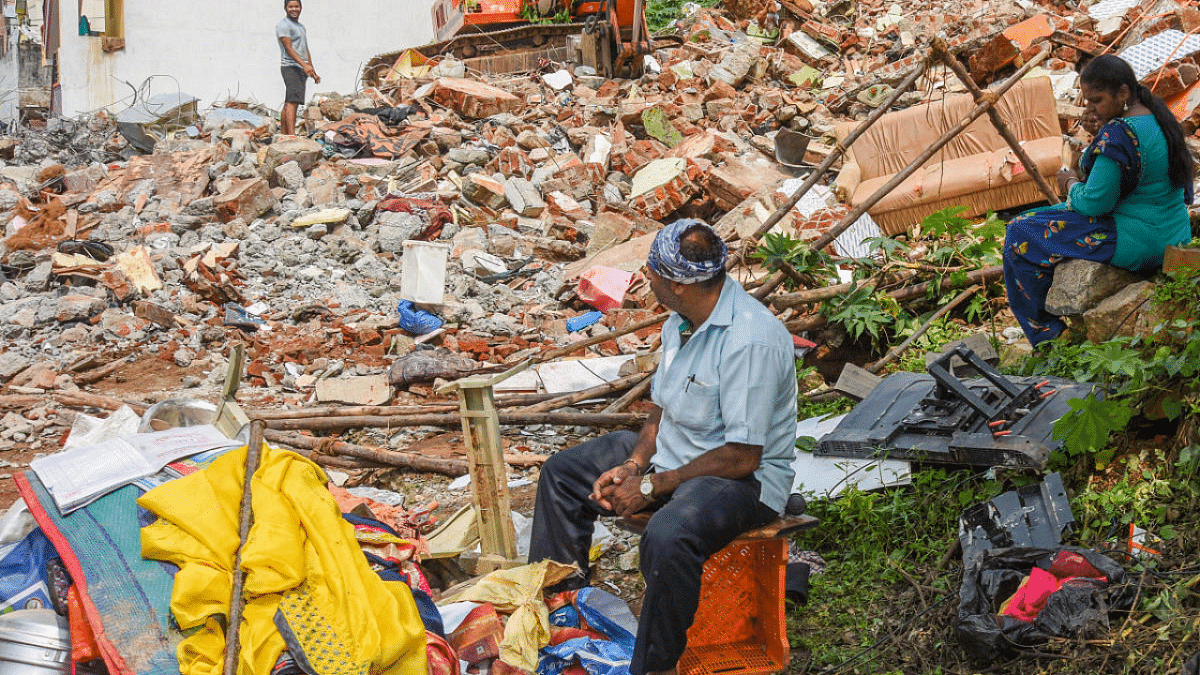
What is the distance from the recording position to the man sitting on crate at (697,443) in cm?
281

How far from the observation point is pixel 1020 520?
3418 millimetres

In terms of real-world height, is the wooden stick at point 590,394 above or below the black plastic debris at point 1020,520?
below

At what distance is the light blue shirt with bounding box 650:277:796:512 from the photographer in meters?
2.94

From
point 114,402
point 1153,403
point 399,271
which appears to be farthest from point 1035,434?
point 399,271

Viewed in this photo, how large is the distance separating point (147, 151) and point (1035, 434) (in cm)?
1210

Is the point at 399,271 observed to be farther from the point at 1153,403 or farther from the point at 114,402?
the point at 1153,403

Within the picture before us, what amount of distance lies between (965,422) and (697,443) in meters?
1.37

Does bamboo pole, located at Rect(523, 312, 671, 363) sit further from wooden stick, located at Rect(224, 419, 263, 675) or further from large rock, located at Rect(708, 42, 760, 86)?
large rock, located at Rect(708, 42, 760, 86)

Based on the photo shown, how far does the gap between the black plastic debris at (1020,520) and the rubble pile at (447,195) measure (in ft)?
11.2

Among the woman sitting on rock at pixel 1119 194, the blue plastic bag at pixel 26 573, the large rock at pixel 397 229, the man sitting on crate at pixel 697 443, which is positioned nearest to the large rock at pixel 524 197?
the large rock at pixel 397 229

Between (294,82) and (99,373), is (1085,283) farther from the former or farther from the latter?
(294,82)

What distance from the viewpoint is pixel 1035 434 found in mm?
3715

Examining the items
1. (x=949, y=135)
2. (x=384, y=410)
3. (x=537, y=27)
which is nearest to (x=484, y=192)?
(x=384, y=410)

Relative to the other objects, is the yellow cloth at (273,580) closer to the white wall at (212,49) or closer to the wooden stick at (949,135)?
the wooden stick at (949,135)
